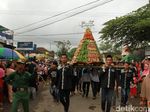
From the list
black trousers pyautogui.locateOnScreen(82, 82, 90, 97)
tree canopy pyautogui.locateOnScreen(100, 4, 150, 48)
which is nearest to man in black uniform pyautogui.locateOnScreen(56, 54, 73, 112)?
black trousers pyautogui.locateOnScreen(82, 82, 90, 97)

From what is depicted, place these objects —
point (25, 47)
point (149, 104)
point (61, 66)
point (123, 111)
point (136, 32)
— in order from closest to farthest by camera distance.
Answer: point (149, 104), point (61, 66), point (123, 111), point (136, 32), point (25, 47)

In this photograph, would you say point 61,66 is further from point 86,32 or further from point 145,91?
point 86,32

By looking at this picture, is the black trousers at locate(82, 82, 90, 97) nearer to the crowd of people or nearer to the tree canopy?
the crowd of people

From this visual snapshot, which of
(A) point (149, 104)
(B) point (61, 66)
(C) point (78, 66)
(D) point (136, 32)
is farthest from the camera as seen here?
(D) point (136, 32)

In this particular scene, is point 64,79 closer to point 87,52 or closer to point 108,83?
point 108,83

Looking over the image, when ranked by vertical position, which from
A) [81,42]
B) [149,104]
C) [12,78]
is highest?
[81,42]

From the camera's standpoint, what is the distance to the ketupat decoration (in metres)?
13.3

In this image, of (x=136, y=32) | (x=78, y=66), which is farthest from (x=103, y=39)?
(x=78, y=66)

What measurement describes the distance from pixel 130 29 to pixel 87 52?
18.1ft

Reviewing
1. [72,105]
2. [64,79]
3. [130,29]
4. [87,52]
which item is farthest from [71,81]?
[130,29]

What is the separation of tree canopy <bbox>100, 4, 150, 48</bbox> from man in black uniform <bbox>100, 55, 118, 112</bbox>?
321 inches

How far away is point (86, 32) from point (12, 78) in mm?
7223

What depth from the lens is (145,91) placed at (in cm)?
686

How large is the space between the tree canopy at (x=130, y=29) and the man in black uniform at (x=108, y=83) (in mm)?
8159
